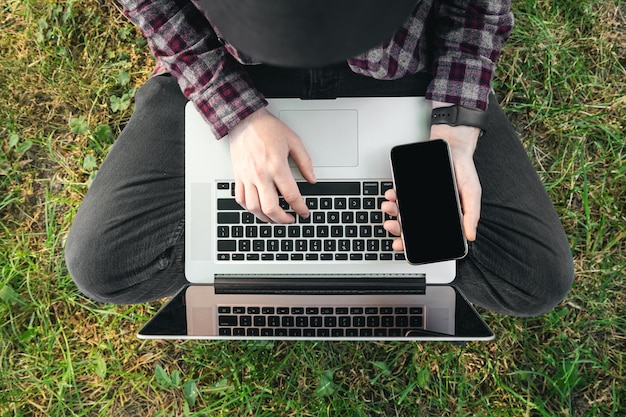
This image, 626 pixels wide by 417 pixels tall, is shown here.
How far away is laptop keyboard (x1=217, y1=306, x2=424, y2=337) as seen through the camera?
1196 millimetres

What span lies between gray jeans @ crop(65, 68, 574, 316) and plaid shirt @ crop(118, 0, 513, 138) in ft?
0.35

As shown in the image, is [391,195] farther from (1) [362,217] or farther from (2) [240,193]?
(2) [240,193]

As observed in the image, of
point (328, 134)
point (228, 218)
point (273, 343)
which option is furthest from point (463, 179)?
point (273, 343)

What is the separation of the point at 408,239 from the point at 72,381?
1.26 m

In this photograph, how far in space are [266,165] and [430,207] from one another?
366 millimetres

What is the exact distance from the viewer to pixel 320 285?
3.90 feet

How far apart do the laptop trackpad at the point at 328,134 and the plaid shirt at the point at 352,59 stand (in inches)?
4.0

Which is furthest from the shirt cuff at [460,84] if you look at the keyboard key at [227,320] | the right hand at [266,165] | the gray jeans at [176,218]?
the keyboard key at [227,320]

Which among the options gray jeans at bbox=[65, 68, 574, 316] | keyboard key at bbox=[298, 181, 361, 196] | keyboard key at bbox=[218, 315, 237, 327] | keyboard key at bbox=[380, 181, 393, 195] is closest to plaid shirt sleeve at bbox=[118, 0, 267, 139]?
gray jeans at bbox=[65, 68, 574, 316]

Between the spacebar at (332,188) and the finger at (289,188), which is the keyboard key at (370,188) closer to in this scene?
the spacebar at (332,188)

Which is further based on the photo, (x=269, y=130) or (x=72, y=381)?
(x=72, y=381)

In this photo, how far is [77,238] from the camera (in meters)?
1.25

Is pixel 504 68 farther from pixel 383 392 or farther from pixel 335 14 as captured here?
pixel 335 14

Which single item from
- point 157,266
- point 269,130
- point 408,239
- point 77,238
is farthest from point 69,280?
point 408,239
